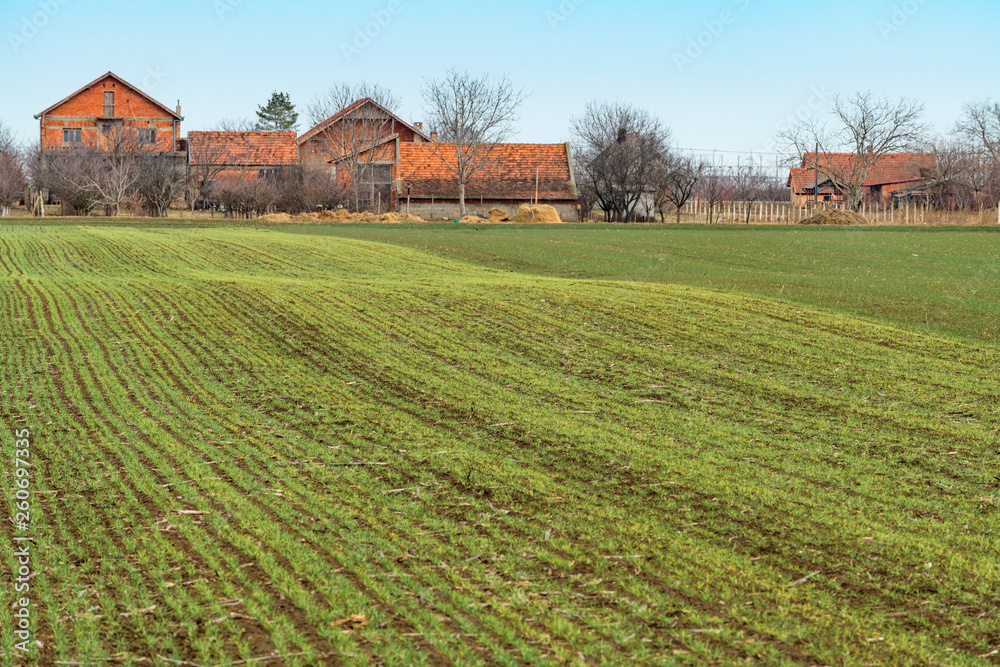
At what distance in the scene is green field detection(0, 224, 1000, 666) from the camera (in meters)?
4.78

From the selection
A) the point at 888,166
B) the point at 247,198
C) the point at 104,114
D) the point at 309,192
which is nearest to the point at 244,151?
the point at 104,114

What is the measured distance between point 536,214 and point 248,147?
26.1 m

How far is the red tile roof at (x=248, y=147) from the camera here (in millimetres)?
66812

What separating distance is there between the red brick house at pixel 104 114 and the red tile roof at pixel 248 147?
6.17 m

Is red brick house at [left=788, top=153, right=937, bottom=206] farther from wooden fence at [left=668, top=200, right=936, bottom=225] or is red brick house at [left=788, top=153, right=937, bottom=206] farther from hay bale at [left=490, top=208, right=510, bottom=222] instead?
hay bale at [left=490, top=208, right=510, bottom=222]

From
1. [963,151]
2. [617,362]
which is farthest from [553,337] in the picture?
[963,151]

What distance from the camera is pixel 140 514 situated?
632cm

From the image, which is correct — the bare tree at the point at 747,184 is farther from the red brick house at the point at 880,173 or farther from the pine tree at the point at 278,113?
Result: the pine tree at the point at 278,113

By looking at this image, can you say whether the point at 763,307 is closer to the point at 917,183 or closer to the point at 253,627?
the point at 253,627

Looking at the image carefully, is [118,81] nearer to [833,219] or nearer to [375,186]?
[375,186]

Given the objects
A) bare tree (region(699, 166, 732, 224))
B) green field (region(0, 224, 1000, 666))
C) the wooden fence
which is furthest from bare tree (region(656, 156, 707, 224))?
green field (region(0, 224, 1000, 666))

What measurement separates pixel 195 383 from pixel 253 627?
6008mm

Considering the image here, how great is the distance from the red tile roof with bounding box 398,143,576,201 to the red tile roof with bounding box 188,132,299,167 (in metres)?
8.68
